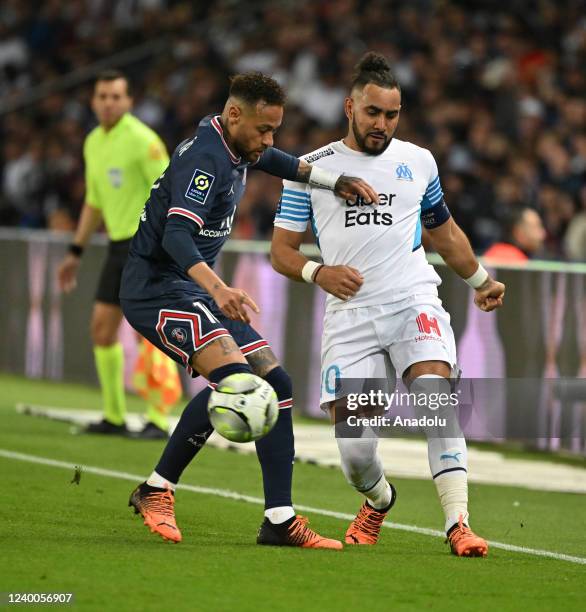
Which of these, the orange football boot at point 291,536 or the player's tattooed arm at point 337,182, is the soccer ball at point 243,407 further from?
the player's tattooed arm at point 337,182

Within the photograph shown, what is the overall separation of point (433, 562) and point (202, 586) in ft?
4.28

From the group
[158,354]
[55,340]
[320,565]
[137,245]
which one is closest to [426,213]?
[137,245]

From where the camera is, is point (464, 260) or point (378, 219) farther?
point (464, 260)

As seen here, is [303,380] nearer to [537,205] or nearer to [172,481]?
[537,205]

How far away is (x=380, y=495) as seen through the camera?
23.6 feet

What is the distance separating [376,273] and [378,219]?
0.82 feet

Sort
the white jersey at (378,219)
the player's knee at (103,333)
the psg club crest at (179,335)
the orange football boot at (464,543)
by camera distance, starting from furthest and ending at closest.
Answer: the player's knee at (103,333) < the white jersey at (378,219) < the psg club crest at (179,335) < the orange football boot at (464,543)

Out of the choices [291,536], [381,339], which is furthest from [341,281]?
[291,536]

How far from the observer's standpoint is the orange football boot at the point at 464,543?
673 cm

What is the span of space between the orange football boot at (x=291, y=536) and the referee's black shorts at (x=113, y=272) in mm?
4492

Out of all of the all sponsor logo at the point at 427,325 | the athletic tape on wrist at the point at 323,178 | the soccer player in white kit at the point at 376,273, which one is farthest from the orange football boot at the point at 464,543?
the athletic tape on wrist at the point at 323,178

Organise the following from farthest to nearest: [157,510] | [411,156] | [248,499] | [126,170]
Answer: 1. [126,170]
2. [248,499]
3. [411,156]
4. [157,510]

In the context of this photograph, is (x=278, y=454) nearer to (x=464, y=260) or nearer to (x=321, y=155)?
(x=464, y=260)

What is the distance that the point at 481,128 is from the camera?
1593 cm
